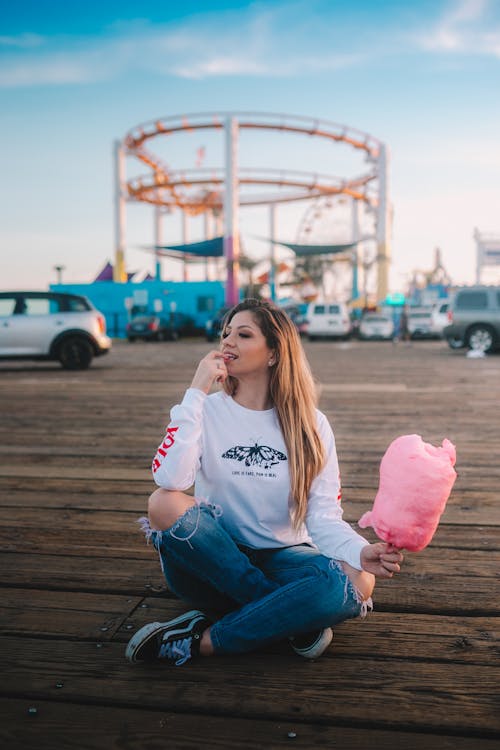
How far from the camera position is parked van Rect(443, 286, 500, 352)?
15.6 metres

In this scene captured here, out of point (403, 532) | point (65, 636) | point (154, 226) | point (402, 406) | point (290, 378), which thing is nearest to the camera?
point (403, 532)

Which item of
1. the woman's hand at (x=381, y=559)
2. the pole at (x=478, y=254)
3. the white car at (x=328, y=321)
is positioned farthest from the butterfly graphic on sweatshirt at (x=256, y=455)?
the pole at (x=478, y=254)

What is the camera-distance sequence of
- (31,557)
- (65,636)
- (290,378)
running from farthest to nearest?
(31,557) < (290,378) < (65,636)

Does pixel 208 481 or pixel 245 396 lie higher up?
pixel 245 396

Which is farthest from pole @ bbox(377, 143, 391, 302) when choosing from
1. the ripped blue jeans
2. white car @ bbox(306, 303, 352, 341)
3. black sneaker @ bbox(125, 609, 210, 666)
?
black sneaker @ bbox(125, 609, 210, 666)

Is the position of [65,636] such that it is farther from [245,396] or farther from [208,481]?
[245,396]

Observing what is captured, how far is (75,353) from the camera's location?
11.8 meters

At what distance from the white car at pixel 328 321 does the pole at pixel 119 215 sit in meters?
16.5

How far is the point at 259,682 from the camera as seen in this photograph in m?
1.79

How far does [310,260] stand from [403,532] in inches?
2005

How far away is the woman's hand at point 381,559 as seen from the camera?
5.96 feet

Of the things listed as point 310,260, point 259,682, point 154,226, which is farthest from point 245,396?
point 310,260

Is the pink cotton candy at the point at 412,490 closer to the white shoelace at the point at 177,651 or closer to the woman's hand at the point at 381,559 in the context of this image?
the woman's hand at the point at 381,559

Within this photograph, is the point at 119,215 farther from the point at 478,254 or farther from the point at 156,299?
the point at 478,254
